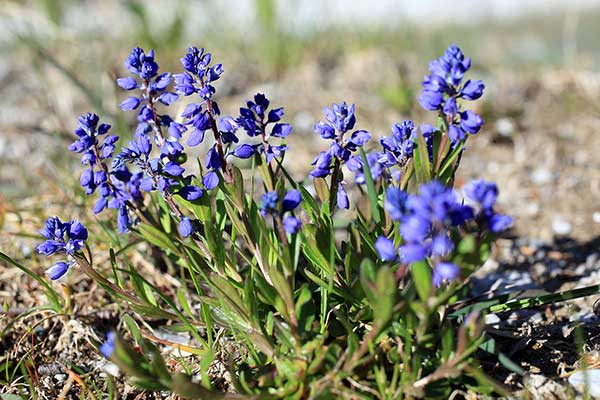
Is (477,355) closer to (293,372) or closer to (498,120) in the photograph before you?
(293,372)

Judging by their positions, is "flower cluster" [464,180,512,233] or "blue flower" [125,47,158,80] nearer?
"flower cluster" [464,180,512,233]

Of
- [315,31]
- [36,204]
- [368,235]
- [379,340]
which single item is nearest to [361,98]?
[315,31]

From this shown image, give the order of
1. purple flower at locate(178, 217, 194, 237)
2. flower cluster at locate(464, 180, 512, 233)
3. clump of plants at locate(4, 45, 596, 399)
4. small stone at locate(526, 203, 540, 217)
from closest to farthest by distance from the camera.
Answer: flower cluster at locate(464, 180, 512, 233) → clump of plants at locate(4, 45, 596, 399) → purple flower at locate(178, 217, 194, 237) → small stone at locate(526, 203, 540, 217)

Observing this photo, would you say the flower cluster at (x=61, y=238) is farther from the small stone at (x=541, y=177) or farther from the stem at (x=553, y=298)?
the small stone at (x=541, y=177)

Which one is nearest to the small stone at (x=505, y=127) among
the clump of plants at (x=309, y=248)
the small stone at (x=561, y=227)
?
the small stone at (x=561, y=227)

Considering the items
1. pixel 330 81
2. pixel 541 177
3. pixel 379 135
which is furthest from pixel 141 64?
pixel 330 81

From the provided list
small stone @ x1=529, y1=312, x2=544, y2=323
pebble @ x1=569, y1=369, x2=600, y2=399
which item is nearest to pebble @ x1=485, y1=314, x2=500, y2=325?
small stone @ x1=529, y1=312, x2=544, y2=323

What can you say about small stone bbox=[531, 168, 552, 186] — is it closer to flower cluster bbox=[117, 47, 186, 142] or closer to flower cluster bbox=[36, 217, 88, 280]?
flower cluster bbox=[117, 47, 186, 142]
